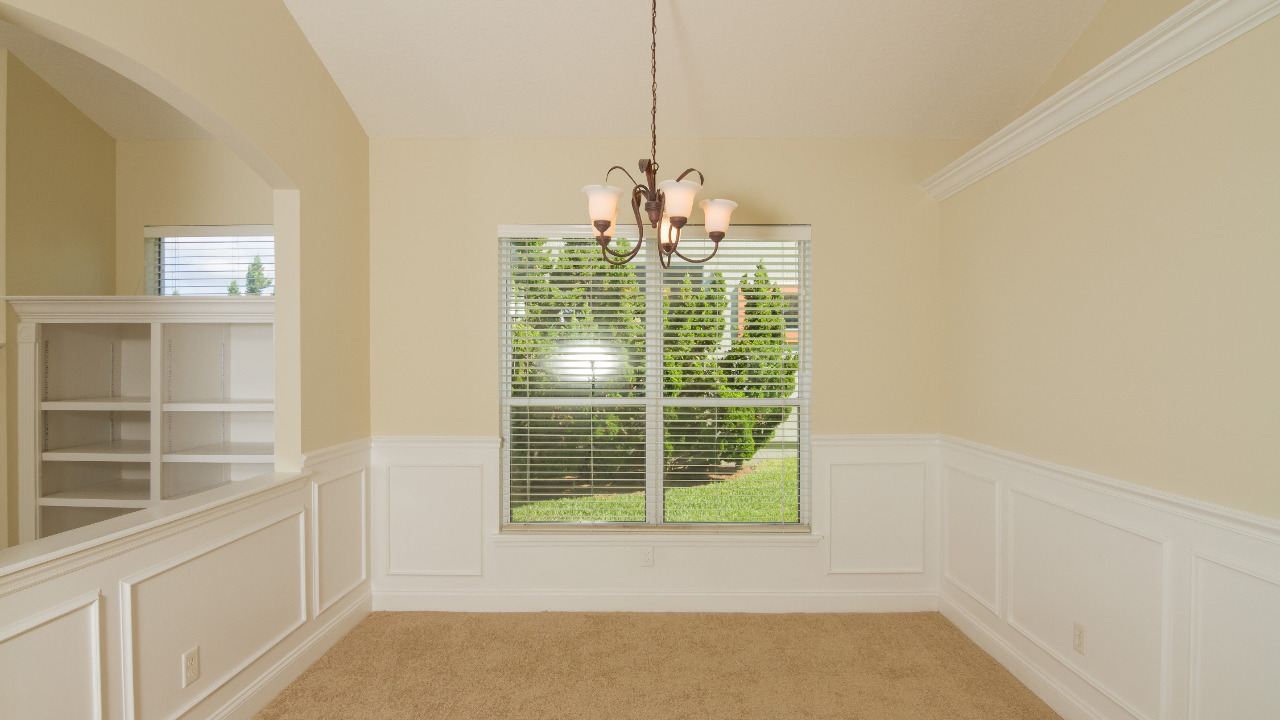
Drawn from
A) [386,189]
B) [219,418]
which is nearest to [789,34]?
[386,189]

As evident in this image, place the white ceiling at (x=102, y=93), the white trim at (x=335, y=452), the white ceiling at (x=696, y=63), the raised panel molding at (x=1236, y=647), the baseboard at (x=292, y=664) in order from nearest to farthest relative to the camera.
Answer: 1. the raised panel molding at (x=1236, y=647)
2. the baseboard at (x=292, y=664)
3. the white ceiling at (x=696, y=63)
4. the white trim at (x=335, y=452)
5. the white ceiling at (x=102, y=93)

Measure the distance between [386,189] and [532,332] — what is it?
1.19 m

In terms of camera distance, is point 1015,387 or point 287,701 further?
point 1015,387

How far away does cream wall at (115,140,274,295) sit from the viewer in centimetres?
348

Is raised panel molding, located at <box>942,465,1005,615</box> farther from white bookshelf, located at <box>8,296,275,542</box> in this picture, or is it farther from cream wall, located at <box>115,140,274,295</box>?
cream wall, located at <box>115,140,274,295</box>

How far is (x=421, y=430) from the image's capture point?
3355mm

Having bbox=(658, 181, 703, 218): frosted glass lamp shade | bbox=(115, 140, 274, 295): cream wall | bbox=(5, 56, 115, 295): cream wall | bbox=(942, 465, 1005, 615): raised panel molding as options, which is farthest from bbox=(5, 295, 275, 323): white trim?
bbox=(942, 465, 1005, 615): raised panel molding

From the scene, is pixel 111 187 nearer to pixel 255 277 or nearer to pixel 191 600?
pixel 255 277

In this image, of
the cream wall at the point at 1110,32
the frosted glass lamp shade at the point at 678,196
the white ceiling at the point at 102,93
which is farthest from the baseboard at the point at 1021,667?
the white ceiling at the point at 102,93

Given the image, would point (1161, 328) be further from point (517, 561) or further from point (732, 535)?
point (517, 561)

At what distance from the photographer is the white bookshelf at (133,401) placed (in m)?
2.91

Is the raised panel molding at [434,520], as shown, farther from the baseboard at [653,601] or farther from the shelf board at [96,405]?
the shelf board at [96,405]

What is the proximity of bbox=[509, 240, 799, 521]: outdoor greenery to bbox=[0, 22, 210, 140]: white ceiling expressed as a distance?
7.28 ft

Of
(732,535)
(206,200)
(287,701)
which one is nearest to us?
(287,701)
